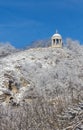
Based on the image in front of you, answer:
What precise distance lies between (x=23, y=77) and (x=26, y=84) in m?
1.37

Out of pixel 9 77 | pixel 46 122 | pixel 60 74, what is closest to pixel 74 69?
pixel 60 74

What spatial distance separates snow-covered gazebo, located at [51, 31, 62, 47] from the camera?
47972mm

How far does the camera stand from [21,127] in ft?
56.4

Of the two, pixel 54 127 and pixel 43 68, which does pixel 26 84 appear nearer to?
pixel 43 68

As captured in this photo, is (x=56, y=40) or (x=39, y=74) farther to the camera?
A: (x=56, y=40)

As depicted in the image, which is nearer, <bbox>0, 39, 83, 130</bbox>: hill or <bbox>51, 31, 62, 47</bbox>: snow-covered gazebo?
<bbox>0, 39, 83, 130</bbox>: hill

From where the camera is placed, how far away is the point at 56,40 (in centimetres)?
4853

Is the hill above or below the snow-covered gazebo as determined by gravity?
below

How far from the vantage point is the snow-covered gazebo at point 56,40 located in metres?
48.0

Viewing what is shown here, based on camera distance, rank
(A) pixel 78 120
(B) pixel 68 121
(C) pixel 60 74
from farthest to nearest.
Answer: (C) pixel 60 74 → (B) pixel 68 121 → (A) pixel 78 120

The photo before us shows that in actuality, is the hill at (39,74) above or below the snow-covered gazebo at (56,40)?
below

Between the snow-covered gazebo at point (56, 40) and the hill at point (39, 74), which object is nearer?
the hill at point (39, 74)

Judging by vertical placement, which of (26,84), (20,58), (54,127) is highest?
(20,58)

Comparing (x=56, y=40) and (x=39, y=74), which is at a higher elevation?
(x=56, y=40)
